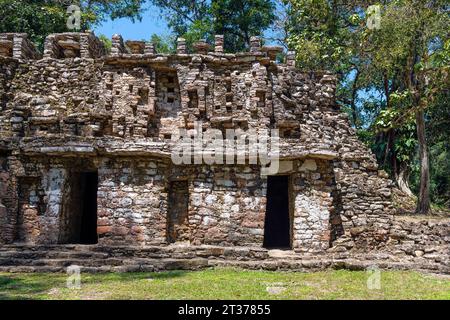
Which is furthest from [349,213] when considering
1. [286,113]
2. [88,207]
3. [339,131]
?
A: [88,207]

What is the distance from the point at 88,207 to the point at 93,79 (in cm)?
438

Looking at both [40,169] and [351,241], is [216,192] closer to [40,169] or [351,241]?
[351,241]

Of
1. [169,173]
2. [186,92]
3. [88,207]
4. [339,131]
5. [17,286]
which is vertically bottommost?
[17,286]

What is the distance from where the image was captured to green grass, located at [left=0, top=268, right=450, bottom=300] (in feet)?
28.9

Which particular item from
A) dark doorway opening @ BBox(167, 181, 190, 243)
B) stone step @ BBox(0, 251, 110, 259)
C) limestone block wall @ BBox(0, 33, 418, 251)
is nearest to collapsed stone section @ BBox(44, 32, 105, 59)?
limestone block wall @ BBox(0, 33, 418, 251)

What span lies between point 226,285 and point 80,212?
7.02 m

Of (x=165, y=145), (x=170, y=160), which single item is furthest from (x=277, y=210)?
(x=165, y=145)

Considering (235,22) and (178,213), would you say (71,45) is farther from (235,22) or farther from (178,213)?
(235,22)

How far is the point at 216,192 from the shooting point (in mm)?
13398

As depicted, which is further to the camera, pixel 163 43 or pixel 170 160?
pixel 163 43

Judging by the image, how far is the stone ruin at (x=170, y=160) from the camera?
1316 cm

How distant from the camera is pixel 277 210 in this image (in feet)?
56.9

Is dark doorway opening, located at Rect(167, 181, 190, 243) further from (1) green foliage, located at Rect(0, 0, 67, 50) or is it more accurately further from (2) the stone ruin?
(1) green foliage, located at Rect(0, 0, 67, 50)

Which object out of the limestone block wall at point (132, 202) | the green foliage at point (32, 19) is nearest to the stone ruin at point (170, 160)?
Result: the limestone block wall at point (132, 202)
